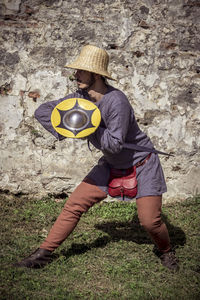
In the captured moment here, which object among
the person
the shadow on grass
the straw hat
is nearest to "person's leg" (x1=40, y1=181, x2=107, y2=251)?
the person

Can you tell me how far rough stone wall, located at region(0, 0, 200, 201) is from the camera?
14.9 ft

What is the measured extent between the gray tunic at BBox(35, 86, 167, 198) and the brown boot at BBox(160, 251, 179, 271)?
A: 639 millimetres

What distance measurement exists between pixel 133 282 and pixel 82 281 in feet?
1.45

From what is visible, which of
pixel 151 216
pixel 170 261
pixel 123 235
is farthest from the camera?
pixel 123 235

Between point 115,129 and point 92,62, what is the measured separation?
68 cm

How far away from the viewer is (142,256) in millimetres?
3570

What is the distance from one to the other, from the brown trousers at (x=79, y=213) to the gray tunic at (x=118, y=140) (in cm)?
10

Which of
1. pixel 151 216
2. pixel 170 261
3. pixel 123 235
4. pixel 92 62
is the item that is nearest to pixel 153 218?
pixel 151 216

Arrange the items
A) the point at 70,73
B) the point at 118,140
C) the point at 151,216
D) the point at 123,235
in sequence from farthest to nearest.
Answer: the point at 70,73, the point at 123,235, the point at 151,216, the point at 118,140

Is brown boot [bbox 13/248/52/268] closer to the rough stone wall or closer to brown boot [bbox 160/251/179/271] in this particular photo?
brown boot [bbox 160/251/179/271]

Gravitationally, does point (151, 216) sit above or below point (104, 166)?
below

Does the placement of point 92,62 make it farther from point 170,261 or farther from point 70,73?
point 170,261

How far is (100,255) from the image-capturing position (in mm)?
3531

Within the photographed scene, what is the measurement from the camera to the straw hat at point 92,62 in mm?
3072
